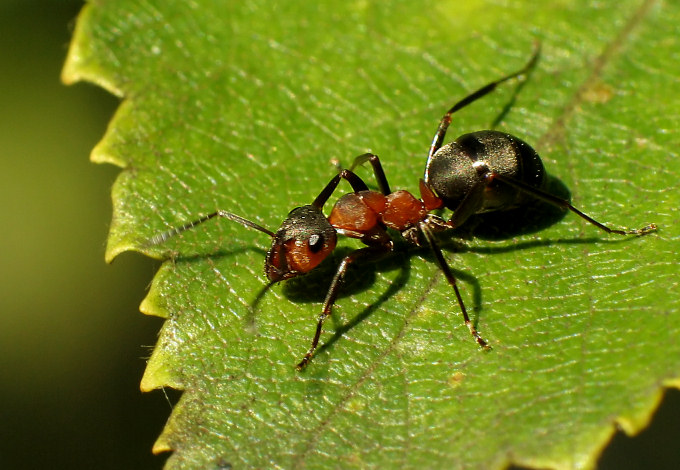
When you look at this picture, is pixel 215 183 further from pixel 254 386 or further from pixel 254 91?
pixel 254 386

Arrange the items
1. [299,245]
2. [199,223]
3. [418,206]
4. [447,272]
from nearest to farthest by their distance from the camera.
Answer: [447,272] < [299,245] < [199,223] < [418,206]

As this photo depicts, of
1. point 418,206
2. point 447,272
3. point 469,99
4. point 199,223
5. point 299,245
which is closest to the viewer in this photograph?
point 447,272

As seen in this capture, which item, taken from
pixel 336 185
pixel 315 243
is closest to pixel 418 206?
pixel 336 185

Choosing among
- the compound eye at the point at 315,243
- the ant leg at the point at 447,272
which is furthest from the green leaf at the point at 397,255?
the compound eye at the point at 315,243

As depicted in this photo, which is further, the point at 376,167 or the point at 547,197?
the point at 376,167

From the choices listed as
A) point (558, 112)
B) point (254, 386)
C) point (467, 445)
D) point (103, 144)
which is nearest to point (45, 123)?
point (103, 144)

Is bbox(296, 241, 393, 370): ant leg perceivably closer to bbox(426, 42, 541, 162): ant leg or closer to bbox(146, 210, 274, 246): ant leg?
bbox(146, 210, 274, 246): ant leg

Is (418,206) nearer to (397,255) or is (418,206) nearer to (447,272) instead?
(397,255)

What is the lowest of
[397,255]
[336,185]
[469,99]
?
[397,255]
